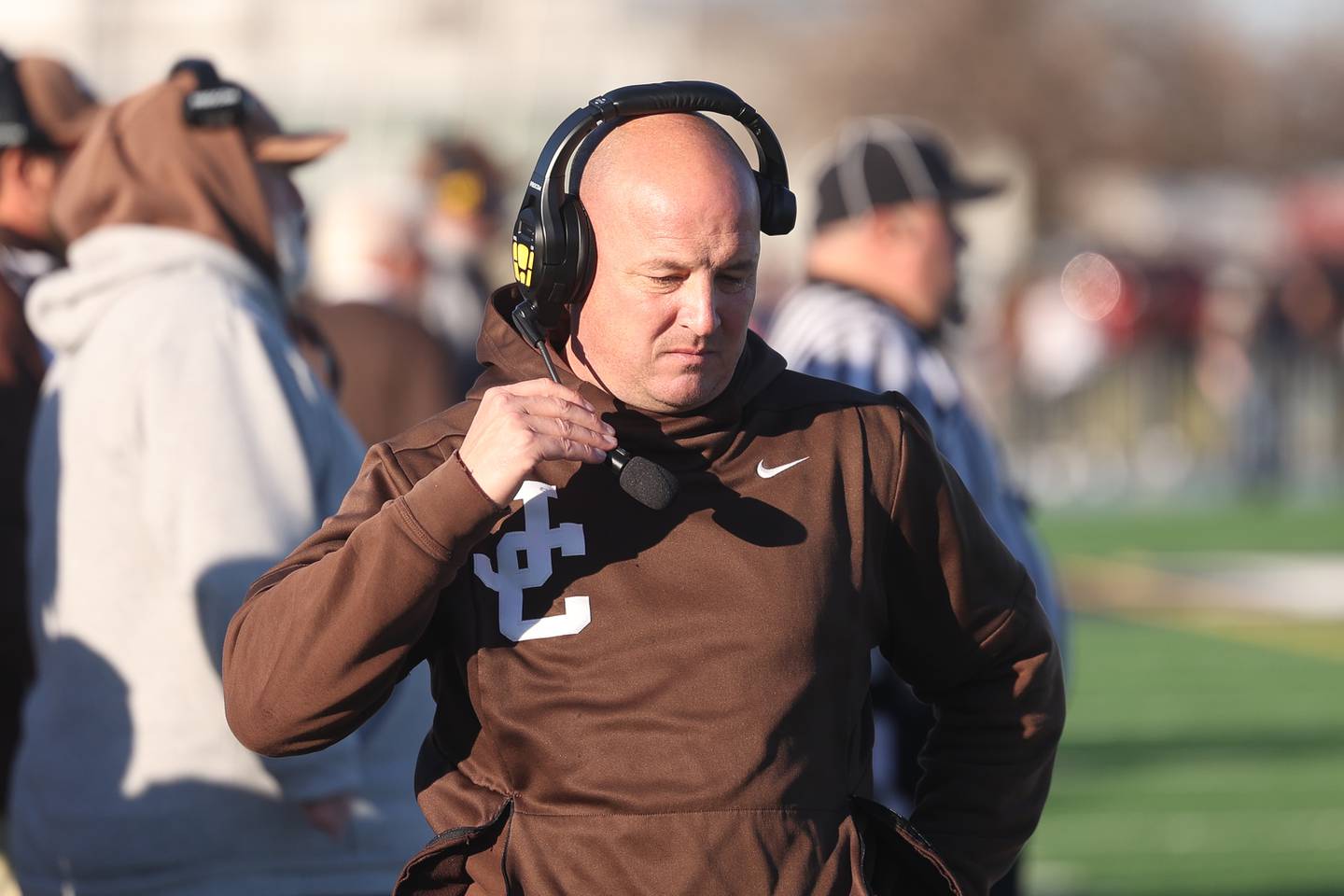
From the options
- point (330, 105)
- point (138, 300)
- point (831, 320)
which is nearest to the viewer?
point (138, 300)

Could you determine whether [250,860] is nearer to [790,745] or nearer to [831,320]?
[790,745]

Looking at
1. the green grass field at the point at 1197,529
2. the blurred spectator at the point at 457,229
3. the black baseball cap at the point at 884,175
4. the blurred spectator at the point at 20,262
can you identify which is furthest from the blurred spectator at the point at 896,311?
the green grass field at the point at 1197,529

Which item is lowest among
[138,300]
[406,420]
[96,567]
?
[406,420]

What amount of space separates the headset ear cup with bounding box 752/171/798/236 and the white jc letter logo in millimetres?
483

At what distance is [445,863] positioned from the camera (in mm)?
2510

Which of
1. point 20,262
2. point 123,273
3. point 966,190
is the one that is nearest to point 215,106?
point 123,273

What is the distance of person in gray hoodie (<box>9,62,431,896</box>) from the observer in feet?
11.0

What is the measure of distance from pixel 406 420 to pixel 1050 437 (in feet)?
71.2

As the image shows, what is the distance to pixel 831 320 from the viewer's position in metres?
4.84

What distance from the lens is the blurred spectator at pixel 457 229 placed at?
25.5 ft

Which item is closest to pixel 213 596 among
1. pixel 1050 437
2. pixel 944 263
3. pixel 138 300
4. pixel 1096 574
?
pixel 138 300

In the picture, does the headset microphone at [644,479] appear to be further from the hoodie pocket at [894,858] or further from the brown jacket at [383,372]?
the brown jacket at [383,372]

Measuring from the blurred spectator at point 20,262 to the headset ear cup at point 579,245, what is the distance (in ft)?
6.43

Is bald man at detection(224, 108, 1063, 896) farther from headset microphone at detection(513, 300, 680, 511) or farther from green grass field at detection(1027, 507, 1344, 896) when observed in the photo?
green grass field at detection(1027, 507, 1344, 896)
